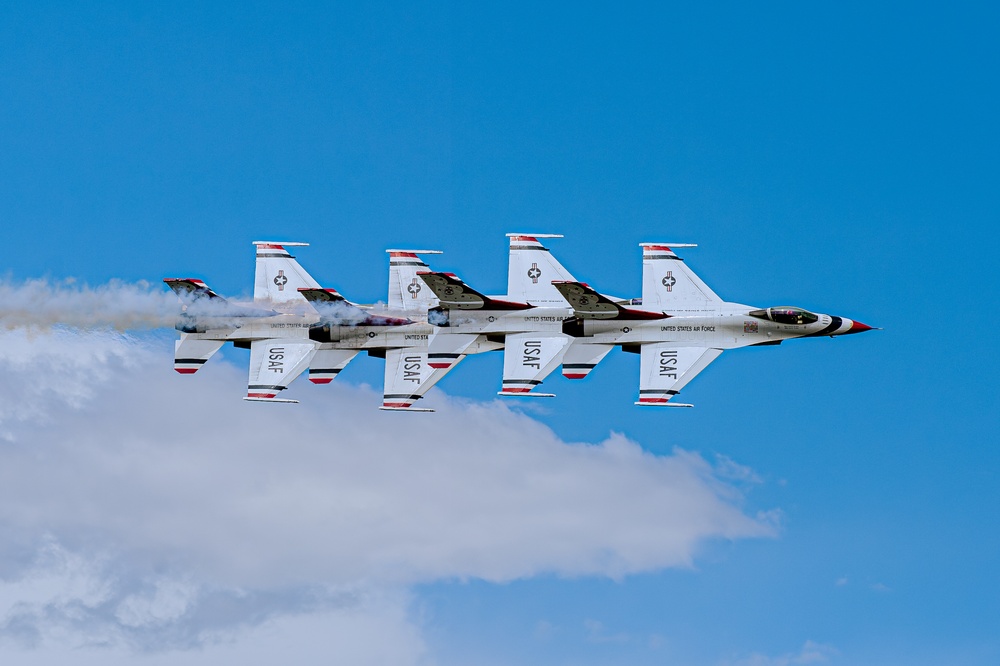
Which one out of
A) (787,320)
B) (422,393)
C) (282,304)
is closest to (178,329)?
(282,304)

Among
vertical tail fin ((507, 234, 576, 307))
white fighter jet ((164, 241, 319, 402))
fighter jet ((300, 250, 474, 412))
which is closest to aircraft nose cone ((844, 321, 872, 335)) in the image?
vertical tail fin ((507, 234, 576, 307))

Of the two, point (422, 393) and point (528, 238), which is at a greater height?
point (528, 238)

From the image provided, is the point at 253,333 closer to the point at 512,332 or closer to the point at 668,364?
the point at 512,332

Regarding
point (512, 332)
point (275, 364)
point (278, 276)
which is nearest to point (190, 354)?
point (275, 364)

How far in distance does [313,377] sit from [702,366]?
19.8m

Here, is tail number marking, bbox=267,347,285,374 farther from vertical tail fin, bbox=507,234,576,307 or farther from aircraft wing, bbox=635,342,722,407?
aircraft wing, bbox=635,342,722,407

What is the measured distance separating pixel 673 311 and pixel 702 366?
3.41m

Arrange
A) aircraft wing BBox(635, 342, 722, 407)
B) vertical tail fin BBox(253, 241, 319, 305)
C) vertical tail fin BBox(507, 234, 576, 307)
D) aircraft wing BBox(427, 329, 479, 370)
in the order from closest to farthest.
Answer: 1. aircraft wing BBox(635, 342, 722, 407)
2. aircraft wing BBox(427, 329, 479, 370)
3. vertical tail fin BBox(507, 234, 576, 307)
4. vertical tail fin BBox(253, 241, 319, 305)

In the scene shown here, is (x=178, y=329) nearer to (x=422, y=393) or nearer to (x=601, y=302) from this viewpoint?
(x=422, y=393)

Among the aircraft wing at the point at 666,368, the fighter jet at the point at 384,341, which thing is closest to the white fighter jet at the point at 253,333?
the fighter jet at the point at 384,341

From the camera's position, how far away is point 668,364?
106188 millimetres

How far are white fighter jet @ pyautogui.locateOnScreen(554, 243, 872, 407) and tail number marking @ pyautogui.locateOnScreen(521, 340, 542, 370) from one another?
1.80 m

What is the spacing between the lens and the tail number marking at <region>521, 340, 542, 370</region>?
10700 centimetres

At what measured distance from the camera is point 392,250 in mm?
110938
